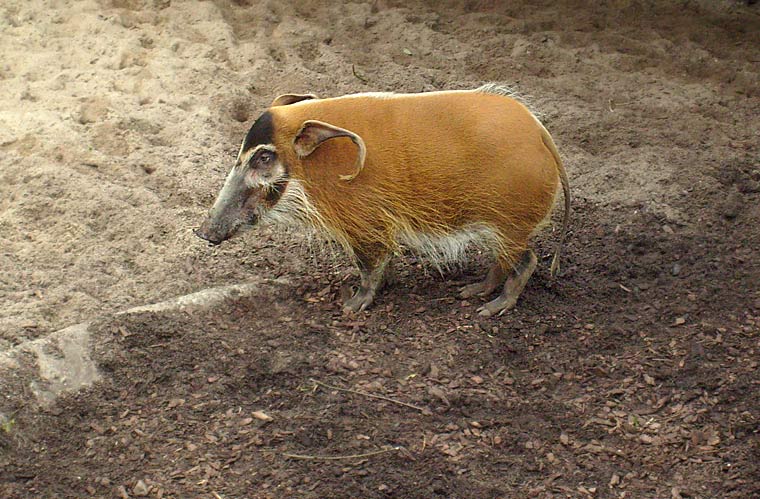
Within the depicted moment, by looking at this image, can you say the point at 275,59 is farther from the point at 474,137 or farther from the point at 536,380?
the point at 536,380

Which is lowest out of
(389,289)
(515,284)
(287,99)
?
(389,289)

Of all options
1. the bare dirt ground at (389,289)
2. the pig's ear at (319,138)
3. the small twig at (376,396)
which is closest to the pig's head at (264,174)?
the pig's ear at (319,138)

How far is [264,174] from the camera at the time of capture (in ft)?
12.2

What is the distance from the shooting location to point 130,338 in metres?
3.54

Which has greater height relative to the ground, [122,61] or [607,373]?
[122,61]

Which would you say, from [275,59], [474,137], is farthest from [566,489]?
[275,59]

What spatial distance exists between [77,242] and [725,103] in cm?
374

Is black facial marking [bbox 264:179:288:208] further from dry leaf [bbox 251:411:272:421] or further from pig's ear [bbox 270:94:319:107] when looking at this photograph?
dry leaf [bbox 251:411:272:421]

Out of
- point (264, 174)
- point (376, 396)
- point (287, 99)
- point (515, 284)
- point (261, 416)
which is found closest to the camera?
point (261, 416)

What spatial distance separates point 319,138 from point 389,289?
86 cm

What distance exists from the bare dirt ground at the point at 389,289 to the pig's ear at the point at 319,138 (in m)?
0.71

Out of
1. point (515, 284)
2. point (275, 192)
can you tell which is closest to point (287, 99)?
point (275, 192)

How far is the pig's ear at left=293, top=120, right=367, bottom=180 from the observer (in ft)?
11.6

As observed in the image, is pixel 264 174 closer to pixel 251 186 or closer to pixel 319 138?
pixel 251 186
